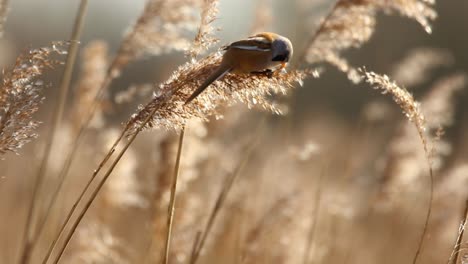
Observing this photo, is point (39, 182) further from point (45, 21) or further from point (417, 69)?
point (45, 21)

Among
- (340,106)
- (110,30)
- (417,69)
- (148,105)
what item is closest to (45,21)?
(417,69)

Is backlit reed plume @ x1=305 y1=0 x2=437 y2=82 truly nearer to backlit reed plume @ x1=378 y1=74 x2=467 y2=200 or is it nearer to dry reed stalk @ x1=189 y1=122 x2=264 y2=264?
dry reed stalk @ x1=189 y1=122 x2=264 y2=264

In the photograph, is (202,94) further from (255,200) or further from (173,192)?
(255,200)

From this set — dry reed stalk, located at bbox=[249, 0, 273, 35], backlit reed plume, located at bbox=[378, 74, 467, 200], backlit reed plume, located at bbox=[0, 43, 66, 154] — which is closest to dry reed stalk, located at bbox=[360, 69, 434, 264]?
backlit reed plume, located at bbox=[0, 43, 66, 154]

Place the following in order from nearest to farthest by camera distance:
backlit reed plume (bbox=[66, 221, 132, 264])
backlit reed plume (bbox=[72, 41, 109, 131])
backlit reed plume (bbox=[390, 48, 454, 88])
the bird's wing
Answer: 1. the bird's wing
2. backlit reed plume (bbox=[66, 221, 132, 264])
3. backlit reed plume (bbox=[72, 41, 109, 131])
4. backlit reed plume (bbox=[390, 48, 454, 88])

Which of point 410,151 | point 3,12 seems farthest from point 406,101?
point 410,151

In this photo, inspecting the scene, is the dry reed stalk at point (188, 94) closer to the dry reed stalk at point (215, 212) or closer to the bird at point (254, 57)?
the bird at point (254, 57)
